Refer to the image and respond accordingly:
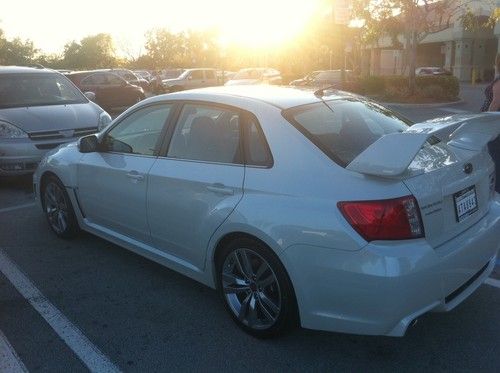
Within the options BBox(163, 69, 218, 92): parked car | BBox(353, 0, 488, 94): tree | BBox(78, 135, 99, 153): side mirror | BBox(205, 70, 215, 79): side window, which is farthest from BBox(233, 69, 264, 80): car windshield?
BBox(78, 135, 99, 153): side mirror

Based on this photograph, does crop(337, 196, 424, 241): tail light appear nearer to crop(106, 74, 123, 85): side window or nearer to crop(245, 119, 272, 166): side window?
crop(245, 119, 272, 166): side window

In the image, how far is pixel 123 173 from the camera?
419 cm

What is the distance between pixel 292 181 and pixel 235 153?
570 mm

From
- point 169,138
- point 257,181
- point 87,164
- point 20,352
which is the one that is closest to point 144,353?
point 20,352

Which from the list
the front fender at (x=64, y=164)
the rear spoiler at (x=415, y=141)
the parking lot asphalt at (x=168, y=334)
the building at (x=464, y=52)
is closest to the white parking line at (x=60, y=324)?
the parking lot asphalt at (x=168, y=334)

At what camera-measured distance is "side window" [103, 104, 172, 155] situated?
411 centimetres

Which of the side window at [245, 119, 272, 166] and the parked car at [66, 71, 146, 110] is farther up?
the side window at [245, 119, 272, 166]

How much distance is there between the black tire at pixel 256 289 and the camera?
10.2 ft

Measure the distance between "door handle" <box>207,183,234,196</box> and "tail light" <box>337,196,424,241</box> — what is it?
2.68 ft

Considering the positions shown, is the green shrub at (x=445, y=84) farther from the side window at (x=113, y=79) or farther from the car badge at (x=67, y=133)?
the car badge at (x=67, y=133)

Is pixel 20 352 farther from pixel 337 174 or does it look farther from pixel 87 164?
pixel 337 174

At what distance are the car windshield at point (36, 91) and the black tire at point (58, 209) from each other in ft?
10.9

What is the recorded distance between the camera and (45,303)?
3.97 metres

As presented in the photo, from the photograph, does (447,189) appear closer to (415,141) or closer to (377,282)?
(415,141)
